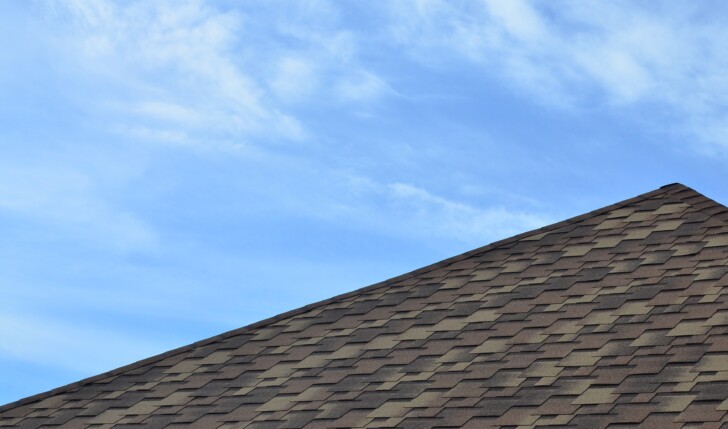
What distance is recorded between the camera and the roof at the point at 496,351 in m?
11.6

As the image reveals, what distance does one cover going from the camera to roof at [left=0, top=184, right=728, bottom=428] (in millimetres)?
11570

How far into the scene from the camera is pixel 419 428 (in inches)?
460

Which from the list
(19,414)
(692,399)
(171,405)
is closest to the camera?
(692,399)

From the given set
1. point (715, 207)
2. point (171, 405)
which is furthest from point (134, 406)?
point (715, 207)

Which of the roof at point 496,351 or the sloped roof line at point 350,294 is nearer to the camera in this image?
the roof at point 496,351

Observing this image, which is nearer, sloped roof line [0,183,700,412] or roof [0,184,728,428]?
roof [0,184,728,428]

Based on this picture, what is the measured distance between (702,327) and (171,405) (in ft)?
20.1

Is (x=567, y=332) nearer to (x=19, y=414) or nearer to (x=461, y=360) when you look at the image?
(x=461, y=360)

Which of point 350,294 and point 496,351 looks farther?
point 350,294

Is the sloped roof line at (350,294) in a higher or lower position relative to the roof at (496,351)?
higher

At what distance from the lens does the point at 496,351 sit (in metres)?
13.1

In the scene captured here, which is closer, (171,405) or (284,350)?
(171,405)

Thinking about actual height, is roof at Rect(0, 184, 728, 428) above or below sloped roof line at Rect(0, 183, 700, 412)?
below

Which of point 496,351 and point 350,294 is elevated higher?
point 350,294
